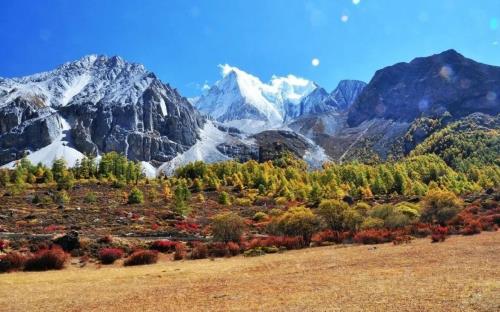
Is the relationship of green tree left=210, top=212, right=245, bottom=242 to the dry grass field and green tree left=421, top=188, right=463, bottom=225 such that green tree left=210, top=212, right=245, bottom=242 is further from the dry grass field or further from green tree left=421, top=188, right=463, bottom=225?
green tree left=421, top=188, right=463, bottom=225

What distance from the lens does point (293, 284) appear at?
1725 centimetres

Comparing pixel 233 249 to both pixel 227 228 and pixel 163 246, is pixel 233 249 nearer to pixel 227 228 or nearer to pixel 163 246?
pixel 227 228

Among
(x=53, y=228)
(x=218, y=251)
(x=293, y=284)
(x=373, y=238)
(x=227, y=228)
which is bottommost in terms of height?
(x=293, y=284)

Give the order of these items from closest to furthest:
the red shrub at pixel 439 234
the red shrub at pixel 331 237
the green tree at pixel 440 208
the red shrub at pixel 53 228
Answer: the red shrub at pixel 439 234
the red shrub at pixel 331 237
the green tree at pixel 440 208
the red shrub at pixel 53 228

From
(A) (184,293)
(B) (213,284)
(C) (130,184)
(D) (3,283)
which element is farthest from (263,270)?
(C) (130,184)

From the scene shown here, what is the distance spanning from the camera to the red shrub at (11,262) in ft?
84.3

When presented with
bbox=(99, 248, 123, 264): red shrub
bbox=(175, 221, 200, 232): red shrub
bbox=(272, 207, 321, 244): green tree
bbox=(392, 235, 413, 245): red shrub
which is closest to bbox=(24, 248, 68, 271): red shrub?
bbox=(99, 248, 123, 264): red shrub

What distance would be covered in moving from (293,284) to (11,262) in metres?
18.1

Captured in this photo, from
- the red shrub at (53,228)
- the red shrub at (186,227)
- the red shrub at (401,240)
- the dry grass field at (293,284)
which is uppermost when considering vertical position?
the red shrub at (53,228)

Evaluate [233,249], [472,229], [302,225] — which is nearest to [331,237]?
[302,225]

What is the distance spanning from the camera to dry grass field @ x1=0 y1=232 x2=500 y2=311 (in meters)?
13.4

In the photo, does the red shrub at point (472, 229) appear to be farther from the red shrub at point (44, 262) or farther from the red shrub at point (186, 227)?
the red shrub at point (186, 227)

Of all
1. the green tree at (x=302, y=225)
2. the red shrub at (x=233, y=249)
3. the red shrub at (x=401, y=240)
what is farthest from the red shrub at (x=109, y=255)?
the red shrub at (x=401, y=240)

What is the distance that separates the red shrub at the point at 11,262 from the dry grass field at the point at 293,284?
2.01 metres
